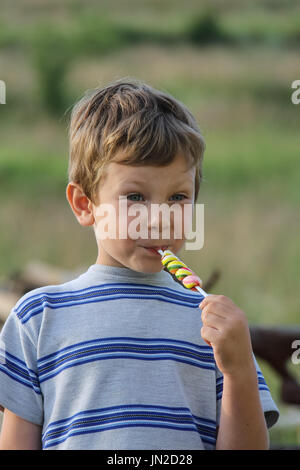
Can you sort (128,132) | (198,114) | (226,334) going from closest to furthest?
(226,334)
(128,132)
(198,114)

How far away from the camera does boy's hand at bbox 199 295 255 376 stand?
1.08m

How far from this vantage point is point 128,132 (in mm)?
1186

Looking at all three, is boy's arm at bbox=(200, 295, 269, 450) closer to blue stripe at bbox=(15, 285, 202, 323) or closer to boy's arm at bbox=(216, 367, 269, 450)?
boy's arm at bbox=(216, 367, 269, 450)

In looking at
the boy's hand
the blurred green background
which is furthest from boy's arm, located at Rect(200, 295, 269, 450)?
the blurred green background

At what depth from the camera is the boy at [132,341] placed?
3.62 feet

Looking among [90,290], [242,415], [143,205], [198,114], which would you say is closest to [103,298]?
[90,290]

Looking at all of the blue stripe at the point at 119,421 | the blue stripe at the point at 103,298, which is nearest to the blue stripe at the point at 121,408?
the blue stripe at the point at 119,421

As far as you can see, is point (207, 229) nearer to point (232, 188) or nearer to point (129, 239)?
point (232, 188)

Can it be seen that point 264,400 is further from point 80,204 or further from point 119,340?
point 80,204

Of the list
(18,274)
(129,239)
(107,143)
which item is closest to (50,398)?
(129,239)

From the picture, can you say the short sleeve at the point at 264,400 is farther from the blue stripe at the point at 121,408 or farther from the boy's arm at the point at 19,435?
the boy's arm at the point at 19,435

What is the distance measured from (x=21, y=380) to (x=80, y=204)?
0.97 ft

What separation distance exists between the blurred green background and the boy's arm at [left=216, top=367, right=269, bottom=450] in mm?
3419
